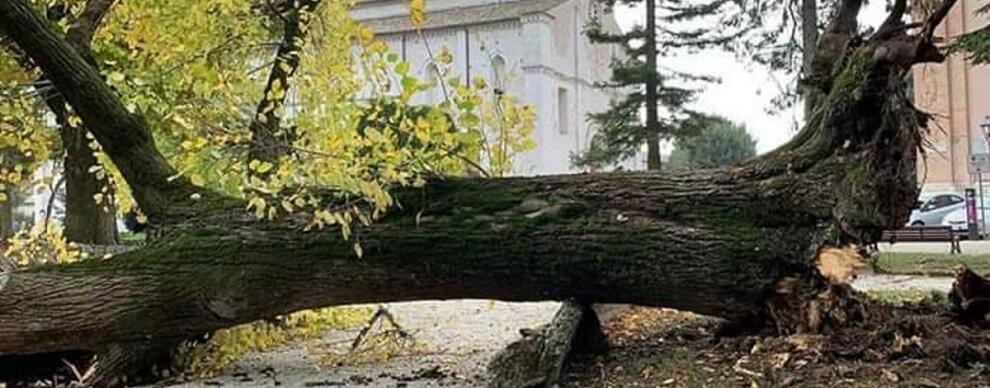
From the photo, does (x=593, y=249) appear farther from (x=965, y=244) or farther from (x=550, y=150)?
(x=550, y=150)

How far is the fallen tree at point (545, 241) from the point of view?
4.89 meters

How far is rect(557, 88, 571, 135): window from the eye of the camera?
32.6 m

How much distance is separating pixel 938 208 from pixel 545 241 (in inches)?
881

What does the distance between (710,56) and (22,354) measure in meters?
19.5

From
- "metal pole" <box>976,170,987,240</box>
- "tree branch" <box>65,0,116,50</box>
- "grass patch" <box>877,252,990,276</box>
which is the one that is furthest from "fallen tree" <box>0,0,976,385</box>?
"metal pole" <box>976,170,987,240</box>

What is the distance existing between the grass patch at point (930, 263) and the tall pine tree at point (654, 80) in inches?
311

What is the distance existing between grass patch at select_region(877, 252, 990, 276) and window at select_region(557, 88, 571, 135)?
58.9ft

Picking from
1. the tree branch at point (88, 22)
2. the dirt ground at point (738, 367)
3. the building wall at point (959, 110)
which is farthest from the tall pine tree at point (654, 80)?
the dirt ground at point (738, 367)

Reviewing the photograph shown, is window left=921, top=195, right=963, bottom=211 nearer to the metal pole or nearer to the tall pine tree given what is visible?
the metal pole

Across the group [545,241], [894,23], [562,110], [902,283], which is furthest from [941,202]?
[545,241]

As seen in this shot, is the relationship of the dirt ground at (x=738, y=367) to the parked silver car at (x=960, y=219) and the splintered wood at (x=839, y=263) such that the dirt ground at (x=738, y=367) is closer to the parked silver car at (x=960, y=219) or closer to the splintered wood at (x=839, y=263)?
the splintered wood at (x=839, y=263)

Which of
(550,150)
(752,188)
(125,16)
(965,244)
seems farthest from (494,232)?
(550,150)

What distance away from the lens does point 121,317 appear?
5.35 m

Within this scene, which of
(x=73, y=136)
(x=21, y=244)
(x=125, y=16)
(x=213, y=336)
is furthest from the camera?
Answer: (x=73, y=136)
